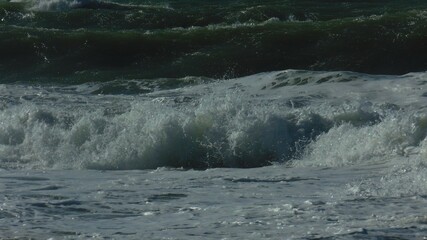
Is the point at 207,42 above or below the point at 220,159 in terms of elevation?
above

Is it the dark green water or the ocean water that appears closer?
the ocean water

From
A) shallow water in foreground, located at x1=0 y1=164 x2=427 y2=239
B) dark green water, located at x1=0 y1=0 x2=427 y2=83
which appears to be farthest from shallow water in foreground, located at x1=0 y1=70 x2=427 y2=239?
dark green water, located at x1=0 y1=0 x2=427 y2=83

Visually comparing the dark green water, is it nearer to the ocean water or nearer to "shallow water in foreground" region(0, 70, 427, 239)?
the ocean water

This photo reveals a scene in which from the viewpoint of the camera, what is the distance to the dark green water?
56.1 feet

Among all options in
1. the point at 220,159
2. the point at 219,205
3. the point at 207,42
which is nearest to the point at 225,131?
the point at 220,159

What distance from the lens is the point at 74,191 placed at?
832 cm

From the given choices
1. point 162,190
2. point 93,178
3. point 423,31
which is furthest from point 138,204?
point 423,31

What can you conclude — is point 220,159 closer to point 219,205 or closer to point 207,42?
point 219,205

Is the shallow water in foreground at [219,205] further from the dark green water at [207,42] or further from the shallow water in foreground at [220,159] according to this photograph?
the dark green water at [207,42]

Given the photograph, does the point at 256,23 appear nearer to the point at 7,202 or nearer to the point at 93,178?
the point at 93,178

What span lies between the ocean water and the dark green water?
0.05 metres

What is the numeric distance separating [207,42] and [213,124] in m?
7.61

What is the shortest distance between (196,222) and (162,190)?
143 cm

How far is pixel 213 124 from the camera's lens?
11227 mm
